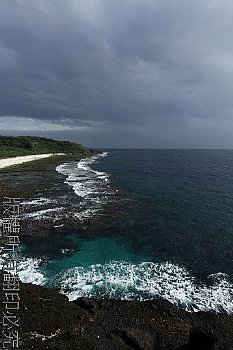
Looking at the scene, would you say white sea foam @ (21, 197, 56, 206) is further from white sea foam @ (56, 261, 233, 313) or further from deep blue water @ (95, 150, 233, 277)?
white sea foam @ (56, 261, 233, 313)

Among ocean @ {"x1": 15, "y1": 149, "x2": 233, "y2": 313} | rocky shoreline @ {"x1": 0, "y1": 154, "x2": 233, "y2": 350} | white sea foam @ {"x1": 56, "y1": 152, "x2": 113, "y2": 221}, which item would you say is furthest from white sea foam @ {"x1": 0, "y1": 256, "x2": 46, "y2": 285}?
white sea foam @ {"x1": 56, "y1": 152, "x2": 113, "y2": 221}

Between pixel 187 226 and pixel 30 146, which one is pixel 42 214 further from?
pixel 30 146

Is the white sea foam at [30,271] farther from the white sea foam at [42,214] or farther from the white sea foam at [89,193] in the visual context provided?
the white sea foam at [89,193]

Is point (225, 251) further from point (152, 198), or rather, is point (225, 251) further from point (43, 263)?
point (152, 198)

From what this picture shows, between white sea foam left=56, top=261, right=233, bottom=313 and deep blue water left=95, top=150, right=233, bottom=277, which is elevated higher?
deep blue water left=95, top=150, right=233, bottom=277

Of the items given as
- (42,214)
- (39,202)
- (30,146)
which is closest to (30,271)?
(42,214)

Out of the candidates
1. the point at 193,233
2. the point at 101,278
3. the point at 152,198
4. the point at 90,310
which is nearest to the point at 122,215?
the point at 193,233
